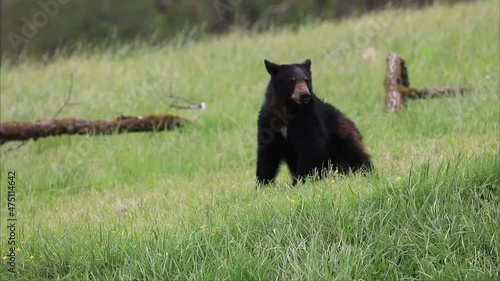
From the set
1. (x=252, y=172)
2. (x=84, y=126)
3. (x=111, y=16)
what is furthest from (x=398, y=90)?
(x=111, y=16)

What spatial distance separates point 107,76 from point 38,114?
2.70 metres

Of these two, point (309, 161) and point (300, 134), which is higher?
point (300, 134)

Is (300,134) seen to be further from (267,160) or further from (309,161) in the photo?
(267,160)

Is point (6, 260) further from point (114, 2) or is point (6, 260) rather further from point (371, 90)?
point (114, 2)

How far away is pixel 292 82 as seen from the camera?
21.7 feet

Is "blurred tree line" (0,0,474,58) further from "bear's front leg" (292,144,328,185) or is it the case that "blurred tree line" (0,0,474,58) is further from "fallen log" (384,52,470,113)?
"bear's front leg" (292,144,328,185)

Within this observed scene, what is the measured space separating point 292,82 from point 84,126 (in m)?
3.96

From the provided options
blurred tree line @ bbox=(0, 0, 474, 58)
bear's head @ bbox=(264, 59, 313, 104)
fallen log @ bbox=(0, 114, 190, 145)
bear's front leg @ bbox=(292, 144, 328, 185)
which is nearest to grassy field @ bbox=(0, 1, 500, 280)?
fallen log @ bbox=(0, 114, 190, 145)

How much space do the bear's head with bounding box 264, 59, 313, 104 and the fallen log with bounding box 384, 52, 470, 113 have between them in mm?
3393

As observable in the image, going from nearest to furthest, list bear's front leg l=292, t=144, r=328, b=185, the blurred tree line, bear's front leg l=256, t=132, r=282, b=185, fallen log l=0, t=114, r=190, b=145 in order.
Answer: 1. bear's front leg l=292, t=144, r=328, b=185
2. bear's front leg l=256, t=132, r=282, b=185
3. fallen log l=0, t=114, r=190, b=145
4. the blurred tree line

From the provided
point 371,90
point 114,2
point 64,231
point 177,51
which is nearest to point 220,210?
point 64,231

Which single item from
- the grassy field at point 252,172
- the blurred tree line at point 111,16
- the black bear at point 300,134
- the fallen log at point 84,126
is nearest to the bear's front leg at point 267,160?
the black bear at point 300,134

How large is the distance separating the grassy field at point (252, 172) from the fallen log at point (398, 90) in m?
0.25

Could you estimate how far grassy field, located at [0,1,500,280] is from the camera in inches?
186
